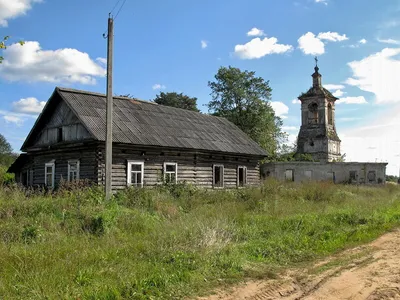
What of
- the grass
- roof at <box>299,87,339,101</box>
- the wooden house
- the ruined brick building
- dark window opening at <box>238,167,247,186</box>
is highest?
roof at <box>299,87,339,101</box>

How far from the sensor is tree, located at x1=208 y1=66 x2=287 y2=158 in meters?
39.4

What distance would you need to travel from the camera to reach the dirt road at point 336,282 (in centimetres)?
535

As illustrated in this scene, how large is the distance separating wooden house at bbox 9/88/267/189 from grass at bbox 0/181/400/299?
459cm

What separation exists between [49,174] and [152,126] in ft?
18.7

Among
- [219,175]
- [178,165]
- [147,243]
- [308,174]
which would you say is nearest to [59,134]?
[178,165]

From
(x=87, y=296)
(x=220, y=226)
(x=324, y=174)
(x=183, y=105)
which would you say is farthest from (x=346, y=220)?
(x=183, y=105)

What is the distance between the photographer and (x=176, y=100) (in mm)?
53844

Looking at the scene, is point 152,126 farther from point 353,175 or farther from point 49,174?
point 353,175

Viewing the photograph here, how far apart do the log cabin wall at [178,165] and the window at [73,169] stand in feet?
5.67

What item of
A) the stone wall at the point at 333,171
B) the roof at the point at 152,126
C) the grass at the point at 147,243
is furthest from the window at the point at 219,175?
the stone wall at the point at 333,171

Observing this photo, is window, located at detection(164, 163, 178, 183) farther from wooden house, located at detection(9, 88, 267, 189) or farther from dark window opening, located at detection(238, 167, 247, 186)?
dark window opening, located at detection(238, 167, 247, 186)

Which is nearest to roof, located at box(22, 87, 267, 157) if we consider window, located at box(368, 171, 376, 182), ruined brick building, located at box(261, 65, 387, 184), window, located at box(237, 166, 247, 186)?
window, located at box(237, 166, 247, 186)

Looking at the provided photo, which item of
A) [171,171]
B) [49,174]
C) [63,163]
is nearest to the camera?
[63,163]

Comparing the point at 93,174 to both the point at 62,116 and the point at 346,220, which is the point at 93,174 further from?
the point at 346,220
